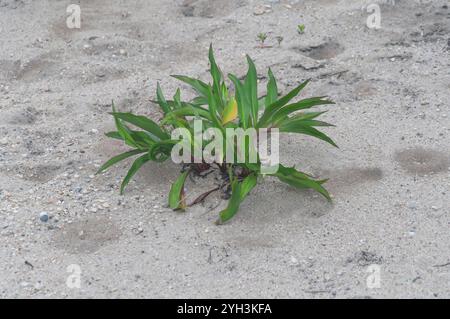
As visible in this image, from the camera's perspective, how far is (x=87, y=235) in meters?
3.01

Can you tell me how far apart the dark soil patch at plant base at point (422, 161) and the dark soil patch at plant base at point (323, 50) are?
45.9 inches

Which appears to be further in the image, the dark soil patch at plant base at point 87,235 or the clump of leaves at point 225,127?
the clump of leaves at point 225,127

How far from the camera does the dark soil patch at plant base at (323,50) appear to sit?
4.53m

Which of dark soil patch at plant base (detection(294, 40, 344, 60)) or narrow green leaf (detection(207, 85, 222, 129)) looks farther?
dark soil patch at plant base (detection(294, 40, 344, 60))

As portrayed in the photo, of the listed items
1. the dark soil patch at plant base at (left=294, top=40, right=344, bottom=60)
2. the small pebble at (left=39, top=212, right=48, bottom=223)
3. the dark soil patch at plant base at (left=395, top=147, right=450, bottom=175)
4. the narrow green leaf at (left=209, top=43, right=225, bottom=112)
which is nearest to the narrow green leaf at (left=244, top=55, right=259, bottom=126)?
the narrow green leaf at (left=209, top=43, right=225, bottom=112)

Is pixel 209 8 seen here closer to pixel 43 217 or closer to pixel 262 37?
pixel 262 37

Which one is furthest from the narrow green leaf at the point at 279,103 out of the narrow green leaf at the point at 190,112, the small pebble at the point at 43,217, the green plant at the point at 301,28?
the green plant at the point at 301,28

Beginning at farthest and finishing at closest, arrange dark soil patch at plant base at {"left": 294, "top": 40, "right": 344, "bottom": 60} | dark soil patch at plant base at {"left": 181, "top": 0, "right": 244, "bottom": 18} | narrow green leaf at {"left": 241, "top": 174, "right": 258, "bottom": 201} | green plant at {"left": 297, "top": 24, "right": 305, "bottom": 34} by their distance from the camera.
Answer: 1. dark soil patch at plant base at {"left": 181, "top": 0, "right": 244, "bottom": 18}
2. green plant at {"left": 297, "top": 24, "right": 305, "bottom": 34}
3. dark soil patch at plant base at {"left": 294, "top": 40, "right": 344, "bottom": 60}
4. narrow green leaf at {"left": 241, "top": 174, "right": 258, "bottom": 201}

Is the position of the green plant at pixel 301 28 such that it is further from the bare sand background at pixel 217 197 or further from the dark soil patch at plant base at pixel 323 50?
the dark soil patch at plant base at pixel 323 50

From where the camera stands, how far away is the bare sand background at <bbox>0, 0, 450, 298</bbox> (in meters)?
2.76

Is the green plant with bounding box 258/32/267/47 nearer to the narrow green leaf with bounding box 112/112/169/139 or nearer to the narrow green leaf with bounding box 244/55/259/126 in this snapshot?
A: the narrow green leaf with bounding box 244/55/259/126

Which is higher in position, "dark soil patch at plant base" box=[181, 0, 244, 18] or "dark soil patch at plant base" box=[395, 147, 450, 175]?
"dark soil patch at plant base" box=[181, 0, 244, 18]

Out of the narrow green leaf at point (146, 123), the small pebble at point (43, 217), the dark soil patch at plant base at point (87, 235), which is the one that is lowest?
the dark soil patch at plant base at point (87, 235)

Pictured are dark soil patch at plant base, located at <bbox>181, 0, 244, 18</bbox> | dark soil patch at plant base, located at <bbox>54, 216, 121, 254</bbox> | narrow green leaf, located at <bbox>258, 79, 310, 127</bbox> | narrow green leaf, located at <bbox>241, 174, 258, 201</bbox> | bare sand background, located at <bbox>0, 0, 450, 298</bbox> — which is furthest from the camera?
dark soil patch at plant base, located at <bbox>181, 0, 244, 18</bbox>
